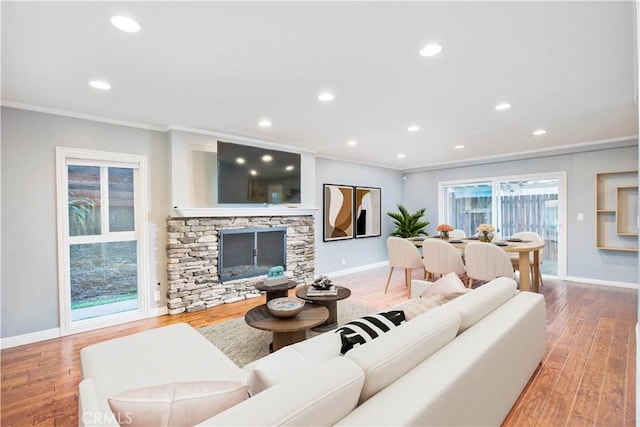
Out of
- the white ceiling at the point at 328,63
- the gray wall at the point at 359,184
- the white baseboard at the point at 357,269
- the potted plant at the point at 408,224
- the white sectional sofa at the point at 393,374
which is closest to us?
the white sectional sofa at the point at 393,374

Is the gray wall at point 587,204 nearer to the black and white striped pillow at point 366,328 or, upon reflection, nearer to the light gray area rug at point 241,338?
the light gray area rug at point 241,338

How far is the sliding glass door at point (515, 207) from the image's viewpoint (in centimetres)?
535

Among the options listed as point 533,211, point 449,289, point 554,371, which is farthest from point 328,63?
point 533,211

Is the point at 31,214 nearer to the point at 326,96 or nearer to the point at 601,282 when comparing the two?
the point at 326,96

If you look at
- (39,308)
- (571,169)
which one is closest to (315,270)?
(39,308)

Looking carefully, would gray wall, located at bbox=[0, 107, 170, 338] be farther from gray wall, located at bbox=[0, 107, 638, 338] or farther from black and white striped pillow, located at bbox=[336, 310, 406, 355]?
black and white striped pillow, located at bbox=[336, 310, 406, 355]

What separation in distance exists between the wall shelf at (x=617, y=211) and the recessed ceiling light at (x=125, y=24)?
630cm

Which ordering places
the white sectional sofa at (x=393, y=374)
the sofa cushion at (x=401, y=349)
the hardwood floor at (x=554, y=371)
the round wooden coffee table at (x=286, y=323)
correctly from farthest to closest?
the round wooden coffee table at (x=286, y=323)
the hardwood floor at (x=554, y=371)
the sofa cushion at (x=401, y=349)
the white sectional sofa at (x=393, y=374)

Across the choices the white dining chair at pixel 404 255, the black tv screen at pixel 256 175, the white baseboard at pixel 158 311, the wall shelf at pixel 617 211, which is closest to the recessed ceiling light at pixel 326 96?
the black tv screen at pixel 256 175

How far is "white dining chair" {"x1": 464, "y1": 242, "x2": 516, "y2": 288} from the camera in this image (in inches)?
141

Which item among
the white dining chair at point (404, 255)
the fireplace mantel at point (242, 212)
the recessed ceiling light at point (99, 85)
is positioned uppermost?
the recessed ceiling light at point (99, 85)

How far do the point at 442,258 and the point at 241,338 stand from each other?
9.04ft

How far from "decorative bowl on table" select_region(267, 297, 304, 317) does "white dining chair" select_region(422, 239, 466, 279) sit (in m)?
2.35
